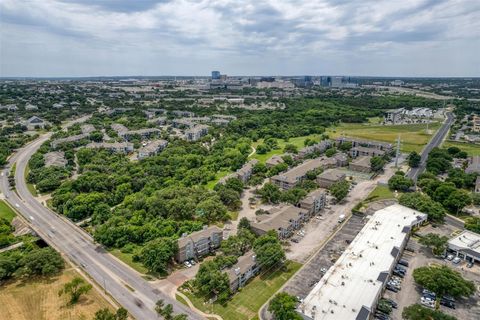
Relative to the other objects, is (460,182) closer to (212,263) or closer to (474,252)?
(474,252)

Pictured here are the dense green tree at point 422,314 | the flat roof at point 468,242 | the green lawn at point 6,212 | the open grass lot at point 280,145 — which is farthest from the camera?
the open grass lot at point 280,145

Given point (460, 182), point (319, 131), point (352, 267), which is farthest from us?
point (319, 131)

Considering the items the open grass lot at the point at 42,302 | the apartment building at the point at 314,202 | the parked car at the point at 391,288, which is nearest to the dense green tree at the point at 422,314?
the parked car at the point at 391,288

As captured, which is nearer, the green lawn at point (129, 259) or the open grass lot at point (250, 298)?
the open grass lot at point (250, 298)

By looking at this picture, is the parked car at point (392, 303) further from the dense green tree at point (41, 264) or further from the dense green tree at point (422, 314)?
the dense green tree at point (41, 264)

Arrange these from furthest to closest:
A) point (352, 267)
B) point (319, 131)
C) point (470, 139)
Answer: point (319, 131) < point (470, 139) < point (352, 267)

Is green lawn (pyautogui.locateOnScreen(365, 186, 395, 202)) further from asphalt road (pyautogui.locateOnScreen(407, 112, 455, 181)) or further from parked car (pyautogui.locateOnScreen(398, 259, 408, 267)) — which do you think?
parked car (pyautogui.locateOnScreen(398, 259, 408, 267))

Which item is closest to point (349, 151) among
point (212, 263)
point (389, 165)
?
point (389, 165)

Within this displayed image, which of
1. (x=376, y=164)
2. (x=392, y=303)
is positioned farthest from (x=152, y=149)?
(x=392, y=303)
